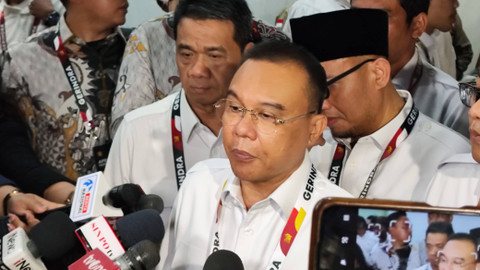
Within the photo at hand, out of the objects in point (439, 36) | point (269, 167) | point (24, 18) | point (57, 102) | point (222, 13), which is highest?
point (222, 13)

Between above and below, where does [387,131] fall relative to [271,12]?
above

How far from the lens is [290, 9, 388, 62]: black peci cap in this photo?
6.81 feet

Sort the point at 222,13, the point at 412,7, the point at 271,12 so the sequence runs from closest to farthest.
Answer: the point at 222,13, the point at 412,7, the point at 271,12

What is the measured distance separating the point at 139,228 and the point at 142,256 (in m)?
0.16

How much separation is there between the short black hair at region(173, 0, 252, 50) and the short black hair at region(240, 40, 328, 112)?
60 centimetres

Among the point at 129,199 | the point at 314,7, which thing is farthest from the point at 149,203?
the point at 314,7

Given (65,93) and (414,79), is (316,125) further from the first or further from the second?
(65,93)

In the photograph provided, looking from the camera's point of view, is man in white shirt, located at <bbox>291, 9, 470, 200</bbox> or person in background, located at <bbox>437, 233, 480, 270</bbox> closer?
person in background, located at <bbox>437, 233, 480, 270</bbox>

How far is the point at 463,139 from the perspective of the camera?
216 centimetres

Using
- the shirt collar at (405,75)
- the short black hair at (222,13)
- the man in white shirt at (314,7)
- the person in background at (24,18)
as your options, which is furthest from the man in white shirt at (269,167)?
the person in background at (24,18)

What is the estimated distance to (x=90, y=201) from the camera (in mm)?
1647

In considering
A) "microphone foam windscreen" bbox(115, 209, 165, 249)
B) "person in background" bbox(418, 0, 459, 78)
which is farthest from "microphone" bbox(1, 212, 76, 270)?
"person in background" bbox(418, 0, 459, 78)

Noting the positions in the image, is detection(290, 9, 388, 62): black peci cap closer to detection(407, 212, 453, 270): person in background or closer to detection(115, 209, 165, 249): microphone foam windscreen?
detection(115, 209, 165, 249): microphone foam windscreen

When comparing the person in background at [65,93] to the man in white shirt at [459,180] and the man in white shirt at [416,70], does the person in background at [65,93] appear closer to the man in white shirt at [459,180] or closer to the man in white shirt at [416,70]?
the man in white shirt at [416,70]
